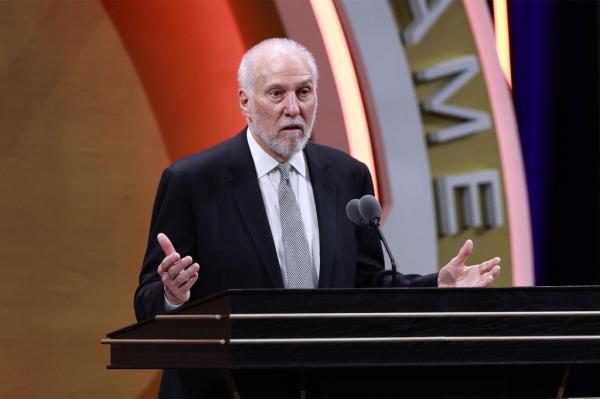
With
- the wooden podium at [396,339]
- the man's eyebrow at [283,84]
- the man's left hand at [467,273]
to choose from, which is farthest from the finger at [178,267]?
the man's eyebrow at [283,84]

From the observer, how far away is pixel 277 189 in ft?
9.29

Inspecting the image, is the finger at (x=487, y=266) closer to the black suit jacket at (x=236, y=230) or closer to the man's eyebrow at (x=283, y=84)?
the black suit jacket at (x=236, y=230)

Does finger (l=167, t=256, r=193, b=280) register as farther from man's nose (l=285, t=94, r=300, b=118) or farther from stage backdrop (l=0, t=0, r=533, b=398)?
stage backdrop (l=0, t=0, r=533, b=398)

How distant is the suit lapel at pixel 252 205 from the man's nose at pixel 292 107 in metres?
0.17

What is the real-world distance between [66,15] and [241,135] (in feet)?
5.24

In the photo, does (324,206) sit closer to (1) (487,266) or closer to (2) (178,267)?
(1) (487,266)

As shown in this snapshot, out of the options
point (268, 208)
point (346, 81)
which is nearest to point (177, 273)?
point (268, 208)

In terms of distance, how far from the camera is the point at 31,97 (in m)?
4.18

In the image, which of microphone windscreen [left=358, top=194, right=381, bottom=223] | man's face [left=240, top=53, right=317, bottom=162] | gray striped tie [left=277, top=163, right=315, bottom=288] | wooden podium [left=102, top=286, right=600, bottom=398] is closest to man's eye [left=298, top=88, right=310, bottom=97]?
man's face [left=240, top=53, right=317, bottom=162]

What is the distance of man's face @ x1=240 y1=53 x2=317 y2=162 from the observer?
2.81m

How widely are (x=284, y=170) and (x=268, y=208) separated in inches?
5.2

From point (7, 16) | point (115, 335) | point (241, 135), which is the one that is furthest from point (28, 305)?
point (115, 335)

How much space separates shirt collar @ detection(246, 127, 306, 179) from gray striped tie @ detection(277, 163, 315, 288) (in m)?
0.12

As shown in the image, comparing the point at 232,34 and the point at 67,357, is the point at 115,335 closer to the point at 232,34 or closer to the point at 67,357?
the point at 67,357
